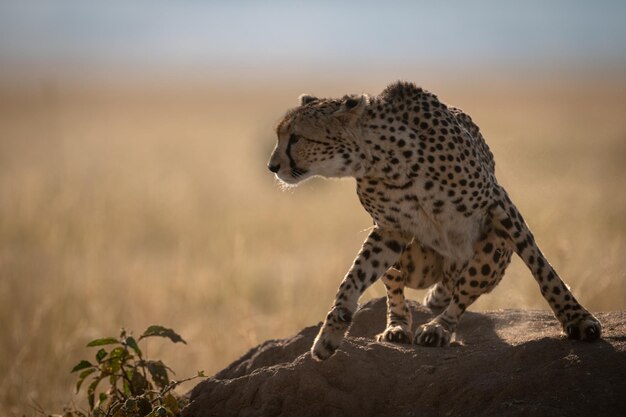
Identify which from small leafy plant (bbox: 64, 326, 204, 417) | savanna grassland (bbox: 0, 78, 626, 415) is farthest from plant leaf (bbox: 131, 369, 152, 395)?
savanna grassland (bbox: 0, 78, 626, 415)

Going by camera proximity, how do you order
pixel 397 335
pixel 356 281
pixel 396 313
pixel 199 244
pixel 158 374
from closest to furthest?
1. pixel 158 374
2. pixel 356 281
3. pixel 397 335
4. pixel 396 313
5. pixel 199 244

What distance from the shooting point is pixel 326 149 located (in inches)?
177

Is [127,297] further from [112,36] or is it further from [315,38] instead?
[315,38]

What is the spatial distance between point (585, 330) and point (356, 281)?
1.05 meters

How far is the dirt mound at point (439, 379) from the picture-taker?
3.54 meters

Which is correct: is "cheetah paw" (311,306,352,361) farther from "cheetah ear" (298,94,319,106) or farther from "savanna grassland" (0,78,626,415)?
"savanna grassland" (0,78,626,415)

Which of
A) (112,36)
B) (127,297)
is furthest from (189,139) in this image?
(112,36)

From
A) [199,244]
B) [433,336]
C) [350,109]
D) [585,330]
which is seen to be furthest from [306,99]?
[199,244]

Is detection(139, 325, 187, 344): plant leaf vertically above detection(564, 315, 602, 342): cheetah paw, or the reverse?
detection(139, 325, 187, 344): plant leaf

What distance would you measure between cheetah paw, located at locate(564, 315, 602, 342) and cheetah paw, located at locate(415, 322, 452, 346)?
0.63 metres

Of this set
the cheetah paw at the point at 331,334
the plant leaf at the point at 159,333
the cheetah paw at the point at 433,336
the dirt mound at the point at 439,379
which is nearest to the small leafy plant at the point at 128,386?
the plant leaf at the point at 159,333

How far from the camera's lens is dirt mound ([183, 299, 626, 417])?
11.6 feet

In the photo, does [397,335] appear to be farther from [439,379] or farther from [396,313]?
[439,379]

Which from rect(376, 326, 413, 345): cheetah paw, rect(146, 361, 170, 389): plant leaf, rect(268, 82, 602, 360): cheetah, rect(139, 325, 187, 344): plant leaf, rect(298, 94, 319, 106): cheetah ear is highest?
rect(298, 94, 319, 106): cheetah ear
